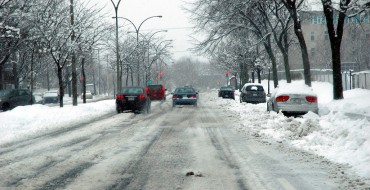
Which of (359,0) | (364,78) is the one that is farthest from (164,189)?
(364,78)

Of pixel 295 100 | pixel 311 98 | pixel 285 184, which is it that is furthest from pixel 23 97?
pixel 285 184

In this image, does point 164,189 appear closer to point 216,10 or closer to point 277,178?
point 277,178

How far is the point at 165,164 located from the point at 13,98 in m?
23.4

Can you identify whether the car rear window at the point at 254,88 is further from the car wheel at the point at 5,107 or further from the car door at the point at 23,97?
the car wheel at the point at 5,107

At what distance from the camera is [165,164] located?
822cm

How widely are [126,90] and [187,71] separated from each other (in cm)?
15920

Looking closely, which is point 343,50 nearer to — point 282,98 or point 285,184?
point 282,98

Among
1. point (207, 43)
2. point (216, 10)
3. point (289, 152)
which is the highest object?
point (216, 10)

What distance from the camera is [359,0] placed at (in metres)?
20.6

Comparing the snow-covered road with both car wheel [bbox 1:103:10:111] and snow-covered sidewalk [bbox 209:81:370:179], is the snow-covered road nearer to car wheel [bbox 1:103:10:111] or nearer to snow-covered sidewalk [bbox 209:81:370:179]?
snow-covered sidewalk [bbox 209:81:370:179]

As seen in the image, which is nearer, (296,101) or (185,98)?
(296,101)

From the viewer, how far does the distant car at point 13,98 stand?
28.1m

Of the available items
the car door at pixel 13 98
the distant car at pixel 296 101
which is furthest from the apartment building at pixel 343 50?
the distant car at pixel 296 101

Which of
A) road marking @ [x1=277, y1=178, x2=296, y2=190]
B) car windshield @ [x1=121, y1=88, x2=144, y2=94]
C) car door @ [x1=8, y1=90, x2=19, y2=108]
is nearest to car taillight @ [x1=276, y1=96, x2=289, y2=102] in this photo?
car windshield @ [x1=121, y1=88, x2=144, y2=94]
